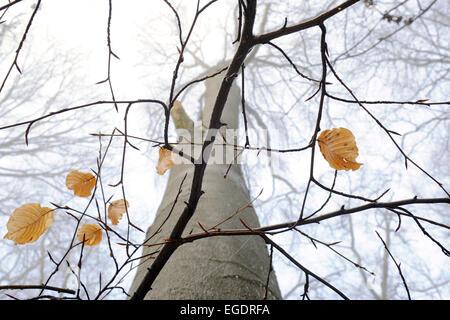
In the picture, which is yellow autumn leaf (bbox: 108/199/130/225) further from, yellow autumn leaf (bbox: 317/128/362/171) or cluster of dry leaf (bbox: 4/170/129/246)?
yellow autumn leaf (bbox: 317/128/362/171)

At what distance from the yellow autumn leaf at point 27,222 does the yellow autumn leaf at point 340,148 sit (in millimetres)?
421

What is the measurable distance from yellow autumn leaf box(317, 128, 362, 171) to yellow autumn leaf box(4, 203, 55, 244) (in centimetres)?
42

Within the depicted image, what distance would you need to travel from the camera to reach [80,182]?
1.69ft

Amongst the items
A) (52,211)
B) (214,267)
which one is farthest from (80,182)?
(214,267)

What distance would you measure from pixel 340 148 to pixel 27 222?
1.58 ft

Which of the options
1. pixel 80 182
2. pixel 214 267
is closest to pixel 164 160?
pixel 80 182

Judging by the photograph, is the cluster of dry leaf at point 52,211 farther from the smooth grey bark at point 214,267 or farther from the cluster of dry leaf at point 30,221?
the smooth grey bark at point 214,267

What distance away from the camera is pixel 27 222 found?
0.44 metres

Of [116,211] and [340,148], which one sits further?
[116,211]

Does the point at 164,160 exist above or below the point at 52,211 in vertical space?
above

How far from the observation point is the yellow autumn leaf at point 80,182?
51 centimetres

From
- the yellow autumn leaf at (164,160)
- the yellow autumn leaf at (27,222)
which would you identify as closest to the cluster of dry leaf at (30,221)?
the yellow autumn leaf at (27,222)

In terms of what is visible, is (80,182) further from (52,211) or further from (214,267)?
(214,267)
